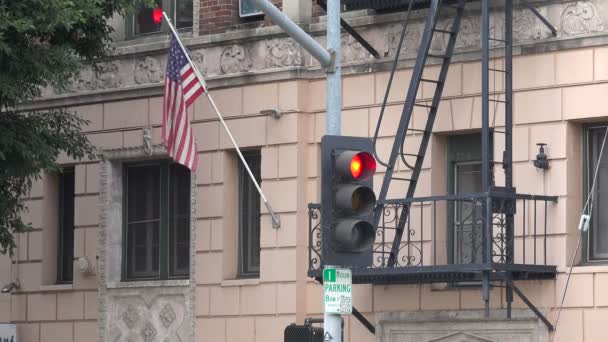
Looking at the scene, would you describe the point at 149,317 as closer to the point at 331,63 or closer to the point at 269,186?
the point at 269,186

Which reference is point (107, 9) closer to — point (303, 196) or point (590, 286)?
point (303, 196)

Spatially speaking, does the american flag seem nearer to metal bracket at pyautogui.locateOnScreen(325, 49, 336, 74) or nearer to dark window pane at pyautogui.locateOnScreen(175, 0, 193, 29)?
dark window pane at pyautogui.locateOnScreen(175, 0, 193, 29)

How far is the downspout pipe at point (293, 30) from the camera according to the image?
54.5 ft

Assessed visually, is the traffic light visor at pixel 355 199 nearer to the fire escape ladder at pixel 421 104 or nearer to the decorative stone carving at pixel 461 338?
the fire escape ladder at pixel 421 104

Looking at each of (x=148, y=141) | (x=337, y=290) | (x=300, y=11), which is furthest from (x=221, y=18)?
(x=337, y=290)

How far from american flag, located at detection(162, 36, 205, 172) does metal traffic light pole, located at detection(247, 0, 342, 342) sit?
640cm

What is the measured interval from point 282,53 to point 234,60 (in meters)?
0.91

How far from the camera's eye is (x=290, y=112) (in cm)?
2414

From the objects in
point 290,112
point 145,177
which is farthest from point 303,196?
point 145,177

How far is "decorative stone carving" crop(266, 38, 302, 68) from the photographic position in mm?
24250

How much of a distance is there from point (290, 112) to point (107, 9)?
3.22 meters

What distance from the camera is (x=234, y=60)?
24953 millimetres

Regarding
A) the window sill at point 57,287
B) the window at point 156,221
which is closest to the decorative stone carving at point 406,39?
the window at point 156,221

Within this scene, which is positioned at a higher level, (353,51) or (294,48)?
(294,48)
